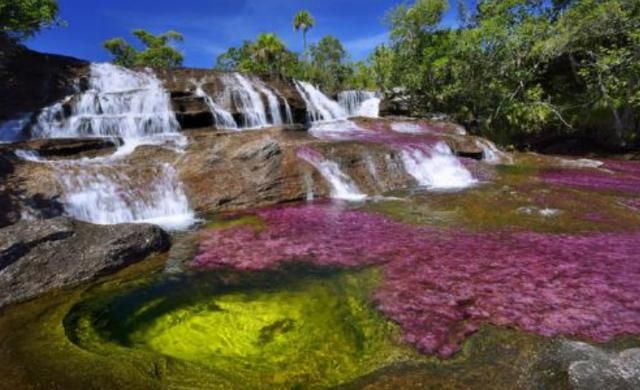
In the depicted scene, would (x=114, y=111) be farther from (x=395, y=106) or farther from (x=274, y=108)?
(x=395, y=106)

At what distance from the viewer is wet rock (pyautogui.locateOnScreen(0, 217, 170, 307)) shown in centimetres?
794

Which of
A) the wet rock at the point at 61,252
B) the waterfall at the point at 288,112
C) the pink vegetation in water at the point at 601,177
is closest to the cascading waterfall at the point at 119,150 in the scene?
the wet rock at the point at 61,252

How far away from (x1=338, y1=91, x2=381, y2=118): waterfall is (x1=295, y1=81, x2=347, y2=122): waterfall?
1.60 m

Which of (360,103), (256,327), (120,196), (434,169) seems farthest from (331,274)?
(360,103)

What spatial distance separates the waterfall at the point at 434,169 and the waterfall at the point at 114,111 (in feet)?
42.3

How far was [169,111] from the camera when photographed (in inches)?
941

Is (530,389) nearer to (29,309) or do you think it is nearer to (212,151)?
(29,309)

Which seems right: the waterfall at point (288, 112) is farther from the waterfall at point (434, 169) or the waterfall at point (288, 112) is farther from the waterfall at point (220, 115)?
the waterfall at point (434, 169)

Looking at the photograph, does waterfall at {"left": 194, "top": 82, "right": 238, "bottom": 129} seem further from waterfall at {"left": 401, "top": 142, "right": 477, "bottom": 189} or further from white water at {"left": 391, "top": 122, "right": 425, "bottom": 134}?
waterfall at {"left": 401, "top": 142, "right": 477, "bottom": 189}

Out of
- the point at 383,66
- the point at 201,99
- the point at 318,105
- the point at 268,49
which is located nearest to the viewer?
the point at 201,99

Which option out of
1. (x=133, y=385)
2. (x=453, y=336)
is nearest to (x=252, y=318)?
(x=133, y=385)

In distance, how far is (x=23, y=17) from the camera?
22.9 metres

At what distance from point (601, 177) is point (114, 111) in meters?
25.3

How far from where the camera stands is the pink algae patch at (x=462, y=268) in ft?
21.3
